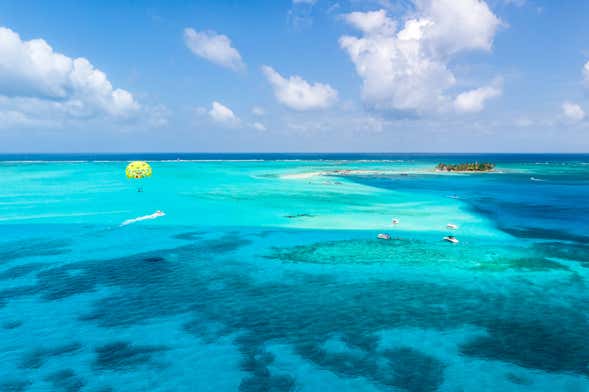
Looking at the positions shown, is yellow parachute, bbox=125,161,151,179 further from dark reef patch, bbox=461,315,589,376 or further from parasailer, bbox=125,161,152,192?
dark reef patch, bbox=461,315,589,376

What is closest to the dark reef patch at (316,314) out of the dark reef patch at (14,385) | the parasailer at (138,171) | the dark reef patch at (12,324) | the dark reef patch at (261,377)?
the dark reef patch at (261,377)

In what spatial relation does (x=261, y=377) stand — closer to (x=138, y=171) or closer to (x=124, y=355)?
(x=124, y=355)

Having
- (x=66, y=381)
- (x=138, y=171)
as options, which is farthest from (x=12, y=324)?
(x=138, y=171)

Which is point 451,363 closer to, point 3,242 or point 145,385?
point 145,385

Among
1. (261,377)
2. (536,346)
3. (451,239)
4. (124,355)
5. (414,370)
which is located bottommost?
(261,377)

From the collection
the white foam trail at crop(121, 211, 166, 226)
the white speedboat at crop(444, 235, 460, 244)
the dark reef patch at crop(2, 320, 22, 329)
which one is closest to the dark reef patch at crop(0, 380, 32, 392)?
the dark reef patch at crop(2, 320, 22, 329)

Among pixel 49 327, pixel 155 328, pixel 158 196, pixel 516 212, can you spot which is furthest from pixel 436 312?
pixel 158 196

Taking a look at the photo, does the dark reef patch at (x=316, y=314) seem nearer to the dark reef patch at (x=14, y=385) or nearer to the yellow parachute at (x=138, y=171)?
the dark reef patch at (x=14, y=385)
